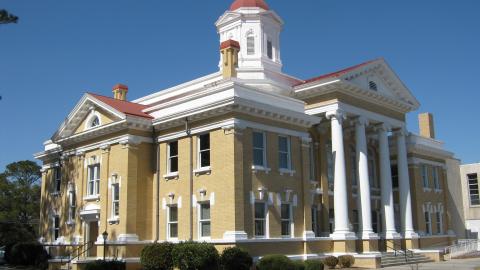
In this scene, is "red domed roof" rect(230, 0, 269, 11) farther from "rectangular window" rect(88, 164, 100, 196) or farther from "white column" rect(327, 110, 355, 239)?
"rectangular window" rect(88, 164, 100, 196)

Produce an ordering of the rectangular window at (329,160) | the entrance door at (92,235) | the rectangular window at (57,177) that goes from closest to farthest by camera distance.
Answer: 1. the entrance door at (92,235)
2. the rectangular window at (329,160)
3. the rectangular window at (57,177)

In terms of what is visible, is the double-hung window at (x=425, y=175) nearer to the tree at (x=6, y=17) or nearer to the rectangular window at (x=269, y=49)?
the rectangular window at (x=269, y=49)

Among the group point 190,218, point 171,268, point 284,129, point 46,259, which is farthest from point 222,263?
point 46,259

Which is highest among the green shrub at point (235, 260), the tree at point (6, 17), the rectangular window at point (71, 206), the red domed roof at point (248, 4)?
the red domed roof at point (248, 4)

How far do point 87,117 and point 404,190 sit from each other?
22254 mm

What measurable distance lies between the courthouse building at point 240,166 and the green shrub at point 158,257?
2.46m

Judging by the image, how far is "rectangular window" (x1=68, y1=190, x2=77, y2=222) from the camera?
34844 millimetres

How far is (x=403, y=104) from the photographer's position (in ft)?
129

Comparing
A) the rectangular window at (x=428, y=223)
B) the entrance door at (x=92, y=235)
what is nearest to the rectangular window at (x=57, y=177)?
the entrance door at (x=92, y=235)

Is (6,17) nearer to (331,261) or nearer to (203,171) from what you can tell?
(203,171)

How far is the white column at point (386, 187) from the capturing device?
120 ft

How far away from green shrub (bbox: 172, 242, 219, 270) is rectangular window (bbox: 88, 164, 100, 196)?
9.83m

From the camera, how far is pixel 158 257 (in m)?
26.3

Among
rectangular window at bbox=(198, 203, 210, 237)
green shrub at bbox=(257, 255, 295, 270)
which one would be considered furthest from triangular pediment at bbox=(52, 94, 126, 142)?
green shrub at bbox=(257, 255, 295, 270)
